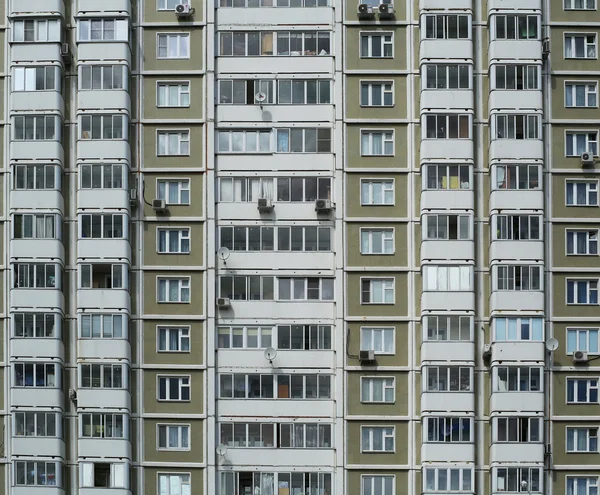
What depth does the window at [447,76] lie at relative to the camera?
44.8 m

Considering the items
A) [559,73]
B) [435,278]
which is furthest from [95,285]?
[559,73]

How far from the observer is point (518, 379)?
43.8 metres

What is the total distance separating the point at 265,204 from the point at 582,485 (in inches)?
687

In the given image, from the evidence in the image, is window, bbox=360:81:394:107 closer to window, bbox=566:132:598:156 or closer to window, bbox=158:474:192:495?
window, bbox=566:132:598:156

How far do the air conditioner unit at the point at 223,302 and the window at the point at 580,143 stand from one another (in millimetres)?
15553

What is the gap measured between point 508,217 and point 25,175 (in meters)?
20.1

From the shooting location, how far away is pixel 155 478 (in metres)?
44.5

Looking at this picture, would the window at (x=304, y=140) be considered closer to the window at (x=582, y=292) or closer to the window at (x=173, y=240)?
the window at (x=173, y=240)

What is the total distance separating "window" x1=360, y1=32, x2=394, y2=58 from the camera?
45.6 m

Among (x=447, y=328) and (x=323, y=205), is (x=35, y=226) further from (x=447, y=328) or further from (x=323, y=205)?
(x=447, y=328)

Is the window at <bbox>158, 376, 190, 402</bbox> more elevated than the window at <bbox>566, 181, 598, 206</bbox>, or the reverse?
the window at <bbox>566, 181, 598, 206</bbox>

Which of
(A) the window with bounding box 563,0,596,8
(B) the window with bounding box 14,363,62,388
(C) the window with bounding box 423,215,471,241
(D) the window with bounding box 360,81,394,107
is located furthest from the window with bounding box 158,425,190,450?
(A) the window with bounding box 563,0,596,8

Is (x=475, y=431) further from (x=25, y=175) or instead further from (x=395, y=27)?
(x=25, y=175)

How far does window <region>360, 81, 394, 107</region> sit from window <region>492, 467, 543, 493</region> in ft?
51.9
